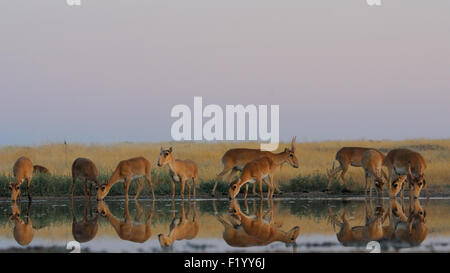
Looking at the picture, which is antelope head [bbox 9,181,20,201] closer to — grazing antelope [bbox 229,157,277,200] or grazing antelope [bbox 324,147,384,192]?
grazing antelope [bbox 229,157,277,200]

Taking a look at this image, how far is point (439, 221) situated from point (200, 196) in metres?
7.95

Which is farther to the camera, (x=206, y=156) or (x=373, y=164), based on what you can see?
(x=206, y=156)

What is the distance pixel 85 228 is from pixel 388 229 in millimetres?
5399

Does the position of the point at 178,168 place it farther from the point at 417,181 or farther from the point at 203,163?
the point at 203,163

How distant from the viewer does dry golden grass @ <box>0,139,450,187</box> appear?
26438mm

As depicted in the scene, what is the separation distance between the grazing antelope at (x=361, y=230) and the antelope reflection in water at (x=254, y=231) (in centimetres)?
79

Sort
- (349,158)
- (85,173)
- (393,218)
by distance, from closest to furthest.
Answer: (393,218) < (85,173) < (349,158)

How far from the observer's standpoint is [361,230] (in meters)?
13.9

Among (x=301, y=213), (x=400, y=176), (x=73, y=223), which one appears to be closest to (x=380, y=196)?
(x=400, y=176)

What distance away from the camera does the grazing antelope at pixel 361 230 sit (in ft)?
42.0

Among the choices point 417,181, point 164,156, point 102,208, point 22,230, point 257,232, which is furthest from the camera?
point 164,156

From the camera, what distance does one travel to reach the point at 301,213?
56.1 ft

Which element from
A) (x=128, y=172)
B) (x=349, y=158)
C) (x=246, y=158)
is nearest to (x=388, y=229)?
(x=128, y=172)

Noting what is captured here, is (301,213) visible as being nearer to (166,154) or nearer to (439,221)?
(439,221)
